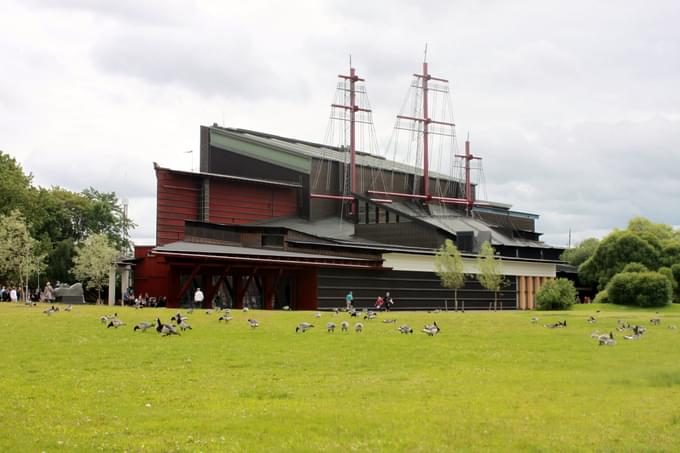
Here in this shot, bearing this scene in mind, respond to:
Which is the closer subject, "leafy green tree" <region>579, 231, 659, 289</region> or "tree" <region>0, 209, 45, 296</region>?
"tree" <region>0, 209, 45, 296</region>

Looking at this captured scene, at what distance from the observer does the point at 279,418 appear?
612 inches

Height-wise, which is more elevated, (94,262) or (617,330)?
(94,262)

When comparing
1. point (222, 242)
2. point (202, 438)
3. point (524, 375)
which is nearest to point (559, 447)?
point (202, 438)

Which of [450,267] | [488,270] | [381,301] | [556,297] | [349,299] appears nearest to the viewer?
[349,299]

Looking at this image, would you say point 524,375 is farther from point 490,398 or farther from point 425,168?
point 425,168

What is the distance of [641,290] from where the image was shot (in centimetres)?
7300

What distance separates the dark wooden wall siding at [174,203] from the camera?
255ft

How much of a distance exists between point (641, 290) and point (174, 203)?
4309cm

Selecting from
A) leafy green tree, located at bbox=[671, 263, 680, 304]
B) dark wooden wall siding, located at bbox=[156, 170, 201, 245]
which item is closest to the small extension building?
dark wooden wall siding, located at bbox=[156, 170, 201, 245]

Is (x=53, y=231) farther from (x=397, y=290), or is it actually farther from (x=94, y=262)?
(x=397, y=290)

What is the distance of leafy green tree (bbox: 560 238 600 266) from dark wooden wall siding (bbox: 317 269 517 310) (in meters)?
61.4

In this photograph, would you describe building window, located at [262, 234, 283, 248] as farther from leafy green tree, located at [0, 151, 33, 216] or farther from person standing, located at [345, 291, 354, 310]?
leafy green tree, located at [0, 151, 33, 216]

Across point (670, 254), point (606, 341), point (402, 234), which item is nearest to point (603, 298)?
point (402, 234)

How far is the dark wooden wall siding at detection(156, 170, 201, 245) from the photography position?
77.9 metres
